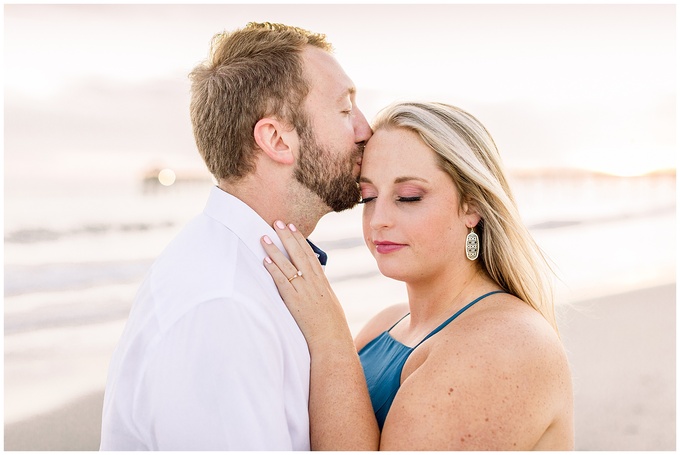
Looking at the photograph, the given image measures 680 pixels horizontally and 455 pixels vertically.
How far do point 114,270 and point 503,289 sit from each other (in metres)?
9.17

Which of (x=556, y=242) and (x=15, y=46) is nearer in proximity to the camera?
(x=15, y=46)

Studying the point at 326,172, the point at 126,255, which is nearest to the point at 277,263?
the point at 326,172

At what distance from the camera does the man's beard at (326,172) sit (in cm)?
318

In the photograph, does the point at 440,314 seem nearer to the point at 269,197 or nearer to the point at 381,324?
the point at 381,324

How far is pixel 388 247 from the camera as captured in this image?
11.0 feet

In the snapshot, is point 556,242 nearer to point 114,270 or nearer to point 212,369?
point 114,270

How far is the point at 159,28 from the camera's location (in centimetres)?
1261

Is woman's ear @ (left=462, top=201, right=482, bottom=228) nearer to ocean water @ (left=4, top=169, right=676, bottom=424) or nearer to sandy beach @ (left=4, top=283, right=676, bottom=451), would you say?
sandy beach @ (left=4, top=283, right=676, bottom=451)

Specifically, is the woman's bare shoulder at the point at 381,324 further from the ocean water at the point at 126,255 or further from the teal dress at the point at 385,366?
the ocean water at the point at 126,255

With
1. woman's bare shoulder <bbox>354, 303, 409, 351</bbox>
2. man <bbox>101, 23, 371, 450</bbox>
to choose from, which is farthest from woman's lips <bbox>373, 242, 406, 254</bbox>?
woman's bare shoulder <bbox>354, 303, 409, 351</bbox>

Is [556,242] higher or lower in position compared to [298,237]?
lower

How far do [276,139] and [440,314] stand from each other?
115 centimetres

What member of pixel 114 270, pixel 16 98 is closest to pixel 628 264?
pixel 114 270

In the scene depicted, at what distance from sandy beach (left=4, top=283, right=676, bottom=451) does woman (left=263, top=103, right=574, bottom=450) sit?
1560mm
